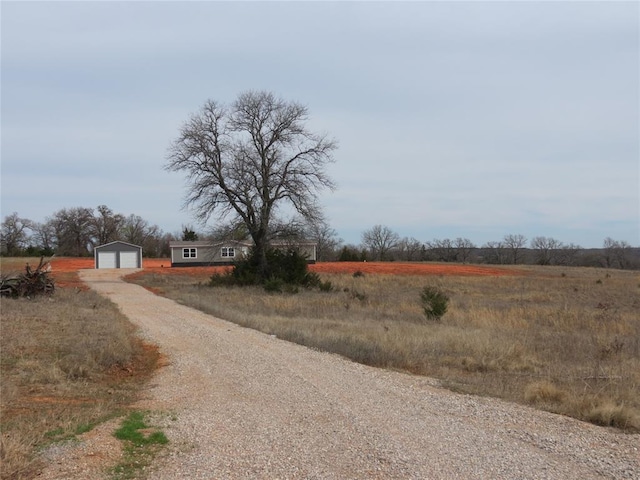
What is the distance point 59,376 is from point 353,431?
19.5 feet

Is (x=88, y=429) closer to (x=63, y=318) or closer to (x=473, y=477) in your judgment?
(x=473, y=477)

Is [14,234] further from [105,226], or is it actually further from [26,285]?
[26,285]

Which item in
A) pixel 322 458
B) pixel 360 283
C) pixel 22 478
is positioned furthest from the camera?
pixel 360 283

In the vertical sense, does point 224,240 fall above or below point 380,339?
above

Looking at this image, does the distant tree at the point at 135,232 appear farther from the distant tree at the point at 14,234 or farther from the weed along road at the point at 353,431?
the weed along road at the point at 353,431

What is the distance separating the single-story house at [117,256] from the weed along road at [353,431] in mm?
57872

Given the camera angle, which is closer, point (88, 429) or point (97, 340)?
point (88, 429)

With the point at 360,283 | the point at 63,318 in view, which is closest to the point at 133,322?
the point at 63,318

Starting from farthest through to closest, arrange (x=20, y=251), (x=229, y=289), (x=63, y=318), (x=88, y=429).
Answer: (x=20, y=251) → (x=229, y=289) → (x=63, y=318) → (x=88, y=429)

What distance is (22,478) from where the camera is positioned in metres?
4.80

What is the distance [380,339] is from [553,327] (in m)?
7.57

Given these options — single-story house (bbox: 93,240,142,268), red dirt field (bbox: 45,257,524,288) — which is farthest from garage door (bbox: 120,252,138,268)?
red dirt field (bbox: 45,257,524,288)

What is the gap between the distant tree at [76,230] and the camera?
97875 mm

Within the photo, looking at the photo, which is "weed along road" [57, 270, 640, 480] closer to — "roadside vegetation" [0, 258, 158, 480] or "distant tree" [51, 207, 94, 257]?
"roadside vegetation" [0, 258, 158, 480]
